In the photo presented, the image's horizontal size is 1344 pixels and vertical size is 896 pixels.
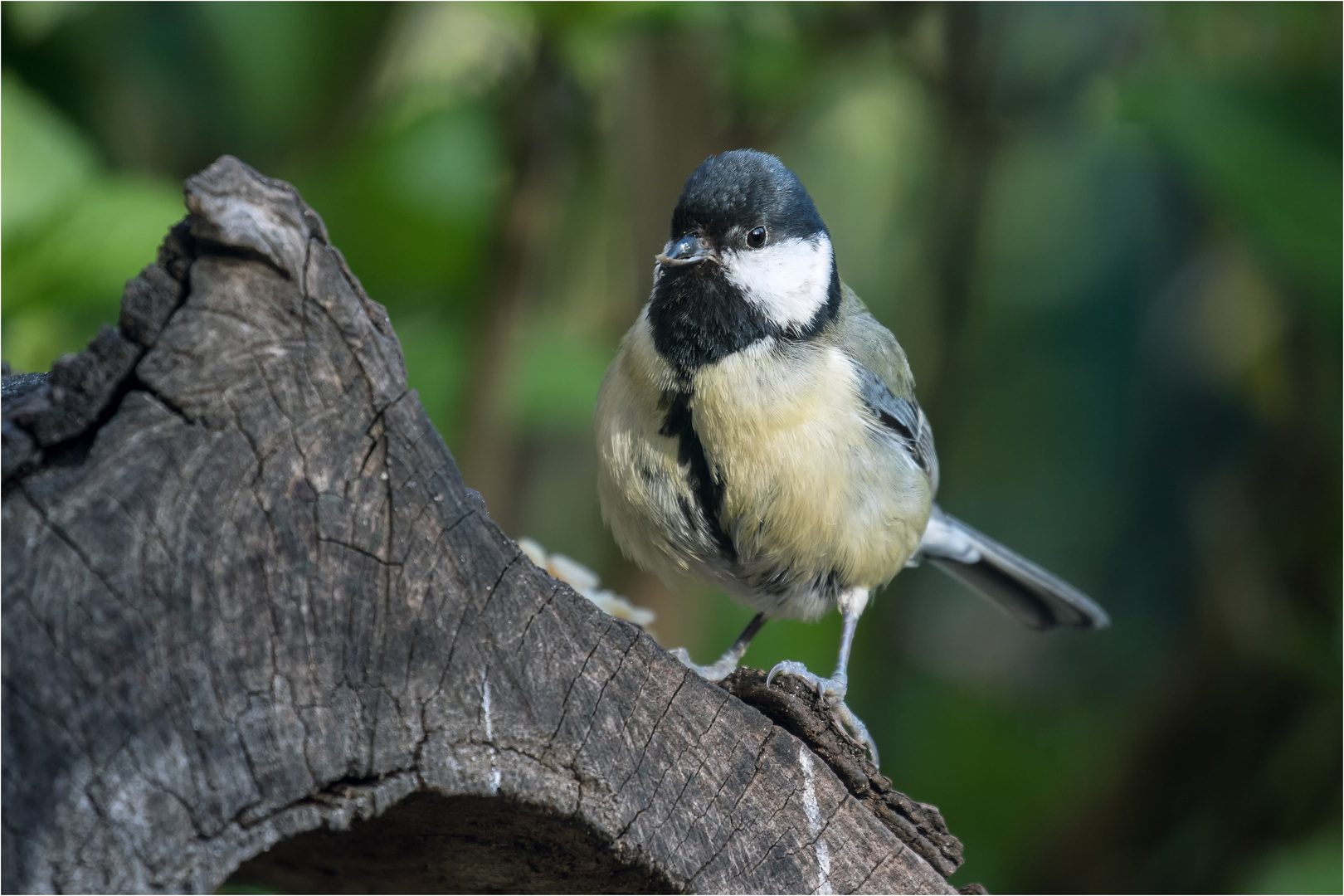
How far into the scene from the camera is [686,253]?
1843 millimetres

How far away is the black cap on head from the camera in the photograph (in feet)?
6.10

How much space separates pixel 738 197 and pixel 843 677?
0.80 metres

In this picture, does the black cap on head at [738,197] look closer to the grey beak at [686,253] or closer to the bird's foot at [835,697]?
the grey beak at [686,253]

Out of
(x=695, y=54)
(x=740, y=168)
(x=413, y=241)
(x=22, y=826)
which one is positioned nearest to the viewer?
(x=22, y=826)

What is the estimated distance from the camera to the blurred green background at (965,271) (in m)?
2.69

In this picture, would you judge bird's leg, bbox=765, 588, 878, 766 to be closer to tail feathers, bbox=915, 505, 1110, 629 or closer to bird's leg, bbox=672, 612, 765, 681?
bird's leg, bbox=672, 612, 765, 681

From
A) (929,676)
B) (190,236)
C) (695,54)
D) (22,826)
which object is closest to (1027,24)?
(695,54)

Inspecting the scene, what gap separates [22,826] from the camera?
3.26 feet

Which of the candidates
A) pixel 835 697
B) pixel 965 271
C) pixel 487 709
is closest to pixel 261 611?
pixel 487 709

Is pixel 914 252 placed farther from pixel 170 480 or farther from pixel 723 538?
pixel 170 480

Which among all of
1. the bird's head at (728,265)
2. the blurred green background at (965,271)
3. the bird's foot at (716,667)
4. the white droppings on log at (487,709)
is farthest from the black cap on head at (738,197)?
the white droppings on log at (487,709)

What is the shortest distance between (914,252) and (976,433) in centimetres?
68

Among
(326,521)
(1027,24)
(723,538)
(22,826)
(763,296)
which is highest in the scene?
(1027,24)

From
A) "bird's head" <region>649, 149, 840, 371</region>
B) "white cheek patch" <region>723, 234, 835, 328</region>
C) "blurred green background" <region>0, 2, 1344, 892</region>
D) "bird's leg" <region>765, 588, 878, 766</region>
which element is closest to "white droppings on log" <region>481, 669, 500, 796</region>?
"bird's leg" <region>765, 588, 878, 766</region>
